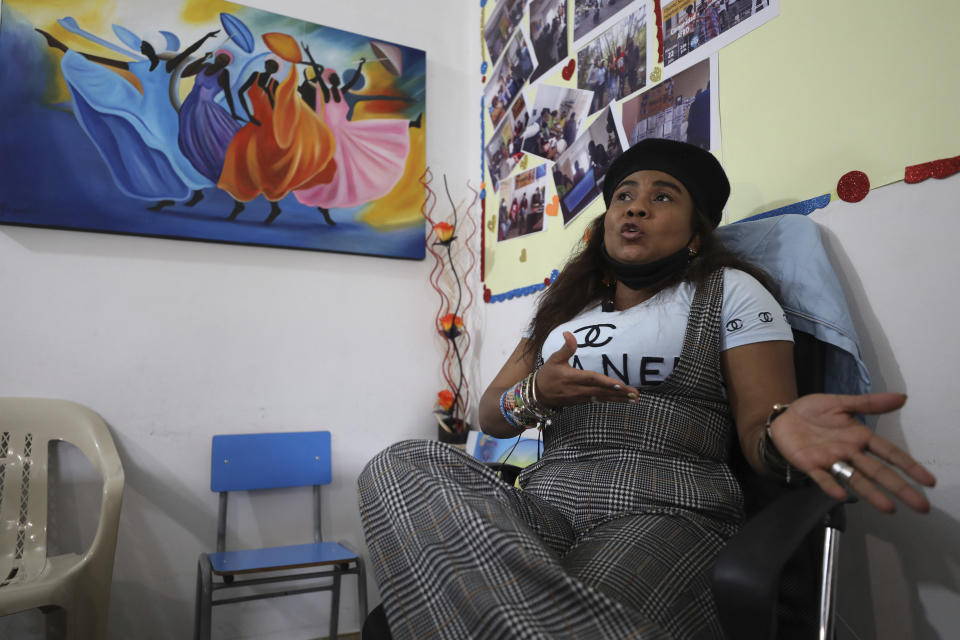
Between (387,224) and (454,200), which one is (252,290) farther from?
(454,200)

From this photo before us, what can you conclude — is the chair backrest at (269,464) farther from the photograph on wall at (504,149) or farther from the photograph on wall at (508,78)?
the photograph on wall at (508,78)

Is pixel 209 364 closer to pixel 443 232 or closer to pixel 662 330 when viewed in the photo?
pixel 443 232

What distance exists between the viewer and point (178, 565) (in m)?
1.98

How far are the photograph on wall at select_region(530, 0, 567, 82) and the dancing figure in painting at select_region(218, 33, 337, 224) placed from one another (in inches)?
32.4

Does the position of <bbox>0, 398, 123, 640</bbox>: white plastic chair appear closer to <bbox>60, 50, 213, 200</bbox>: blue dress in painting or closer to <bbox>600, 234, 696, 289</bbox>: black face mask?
<bbox>60, 50, 213, 200</bbox>: blue dress in painting

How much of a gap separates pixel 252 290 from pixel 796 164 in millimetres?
1730

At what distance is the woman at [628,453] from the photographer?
2.21 feet

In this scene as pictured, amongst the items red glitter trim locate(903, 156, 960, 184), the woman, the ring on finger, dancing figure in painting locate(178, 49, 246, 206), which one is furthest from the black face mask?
dancing figure in painting locate(178, 49, 246, 206)

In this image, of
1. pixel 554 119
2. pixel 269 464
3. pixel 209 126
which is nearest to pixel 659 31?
pixel 554 119

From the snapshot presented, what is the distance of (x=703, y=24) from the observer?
1399 mm

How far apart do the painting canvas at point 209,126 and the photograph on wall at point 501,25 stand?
0.29 m

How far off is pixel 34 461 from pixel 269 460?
0.66m

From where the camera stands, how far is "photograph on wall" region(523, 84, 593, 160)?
1.86 metres

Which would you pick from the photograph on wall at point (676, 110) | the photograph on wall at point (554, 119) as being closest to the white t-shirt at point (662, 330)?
the photograph on wall at point (676, 110)
